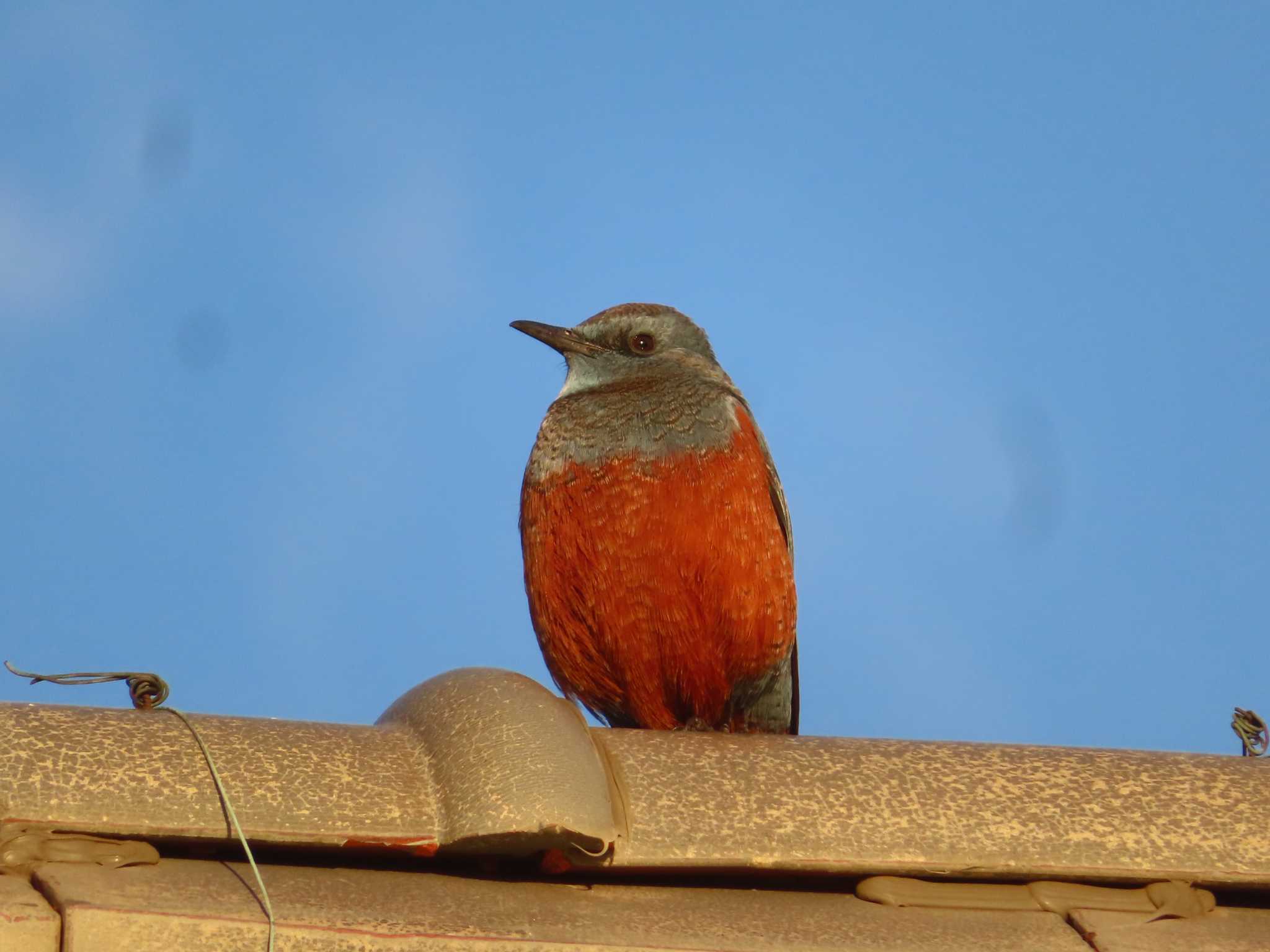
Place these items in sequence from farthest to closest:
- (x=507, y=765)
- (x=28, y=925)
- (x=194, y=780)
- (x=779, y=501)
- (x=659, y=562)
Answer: (x=779, y=501) → (x=659, y=562) → (x=507, y=765) → (x=194, y=780) → (x=28, y=925)

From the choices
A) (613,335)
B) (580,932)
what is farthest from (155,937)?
(613,335)

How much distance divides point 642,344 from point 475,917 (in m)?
3.74

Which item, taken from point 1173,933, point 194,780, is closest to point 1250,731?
point 1173,933

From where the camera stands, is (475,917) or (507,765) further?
(507,765)

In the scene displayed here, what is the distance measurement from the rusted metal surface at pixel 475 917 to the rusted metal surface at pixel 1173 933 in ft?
0.16

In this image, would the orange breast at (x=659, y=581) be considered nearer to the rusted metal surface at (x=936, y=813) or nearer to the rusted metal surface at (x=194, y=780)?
the rusted metal surface at (x=936, y=813)

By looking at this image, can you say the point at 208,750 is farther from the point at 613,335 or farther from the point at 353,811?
the point at 613,335

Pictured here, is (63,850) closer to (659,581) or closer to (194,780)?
(194,780)

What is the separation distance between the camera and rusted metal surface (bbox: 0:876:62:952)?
6.84 feet

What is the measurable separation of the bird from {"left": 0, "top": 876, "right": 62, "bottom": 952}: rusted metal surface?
272cm

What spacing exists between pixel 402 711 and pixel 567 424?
2.26 meters

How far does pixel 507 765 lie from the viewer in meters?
2.69

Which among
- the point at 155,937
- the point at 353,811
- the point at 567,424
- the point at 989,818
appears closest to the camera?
the point at 155,937

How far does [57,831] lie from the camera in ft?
7.85
